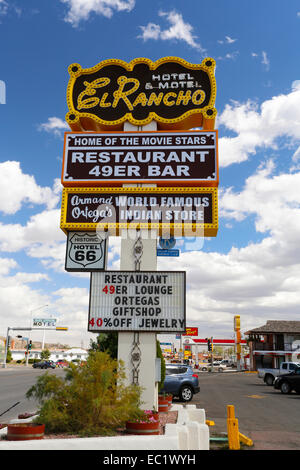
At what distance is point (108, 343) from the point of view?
15.1 metres

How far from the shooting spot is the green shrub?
8.24m

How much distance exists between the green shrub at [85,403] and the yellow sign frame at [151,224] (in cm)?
421

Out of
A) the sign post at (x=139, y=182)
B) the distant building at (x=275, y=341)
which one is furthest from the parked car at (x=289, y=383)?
the distant building at (x=275, y=341)

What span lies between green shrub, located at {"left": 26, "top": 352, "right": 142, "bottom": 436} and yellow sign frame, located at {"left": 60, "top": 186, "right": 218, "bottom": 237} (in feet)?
13.8

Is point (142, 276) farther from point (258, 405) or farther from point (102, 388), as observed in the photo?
point (258, 405)

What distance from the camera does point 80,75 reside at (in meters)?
14.3

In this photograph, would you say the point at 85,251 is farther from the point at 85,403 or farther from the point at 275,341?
the point at 275,341

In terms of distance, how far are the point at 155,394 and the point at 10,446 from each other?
5.25 metres

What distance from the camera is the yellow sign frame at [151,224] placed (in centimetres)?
1187

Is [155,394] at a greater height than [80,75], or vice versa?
[80,75]

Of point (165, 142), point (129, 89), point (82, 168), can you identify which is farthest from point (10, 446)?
point (129, 89)

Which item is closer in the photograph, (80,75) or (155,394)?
(155,394)

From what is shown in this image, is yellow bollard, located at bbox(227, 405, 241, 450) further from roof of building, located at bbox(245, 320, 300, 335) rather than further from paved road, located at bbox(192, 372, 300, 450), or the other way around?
roof of building, located at bbox(245, 320, 300, 335)
